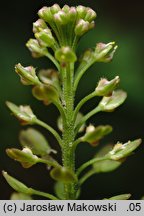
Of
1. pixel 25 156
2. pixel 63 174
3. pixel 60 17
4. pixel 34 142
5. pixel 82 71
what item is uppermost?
pixel 60 17

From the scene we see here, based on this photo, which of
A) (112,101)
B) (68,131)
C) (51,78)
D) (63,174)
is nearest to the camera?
(63,174)

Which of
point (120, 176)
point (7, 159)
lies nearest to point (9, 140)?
point (7, 159)

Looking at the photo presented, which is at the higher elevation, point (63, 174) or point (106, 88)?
point (106, 88)

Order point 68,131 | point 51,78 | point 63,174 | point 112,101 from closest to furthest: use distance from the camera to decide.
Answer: point 63,174, point 68,131, point 112,101, point 51,78

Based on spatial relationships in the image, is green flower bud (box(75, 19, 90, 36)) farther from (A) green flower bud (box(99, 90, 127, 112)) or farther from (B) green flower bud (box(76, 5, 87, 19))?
(A) green flower bud (box(99, 90, 127, 112))

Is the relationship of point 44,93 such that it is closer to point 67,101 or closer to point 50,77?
point 67,101

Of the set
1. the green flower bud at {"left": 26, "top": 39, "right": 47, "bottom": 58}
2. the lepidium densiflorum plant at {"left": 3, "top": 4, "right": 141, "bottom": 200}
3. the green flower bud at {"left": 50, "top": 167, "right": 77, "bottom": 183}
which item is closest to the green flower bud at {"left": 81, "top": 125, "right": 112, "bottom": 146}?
the lepidium densiflorum plant at {"left": 3, "top": 4, "right": 141, "bottom": 200}

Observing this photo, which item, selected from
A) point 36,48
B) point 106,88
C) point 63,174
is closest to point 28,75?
point 36,48

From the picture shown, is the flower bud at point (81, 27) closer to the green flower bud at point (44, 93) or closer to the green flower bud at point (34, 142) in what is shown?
the green flower bud at point (44, 93)

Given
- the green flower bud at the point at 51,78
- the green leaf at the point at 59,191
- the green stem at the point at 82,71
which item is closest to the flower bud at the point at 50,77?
the green flower bud at the point at 51,78

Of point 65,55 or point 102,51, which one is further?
point 102,51
